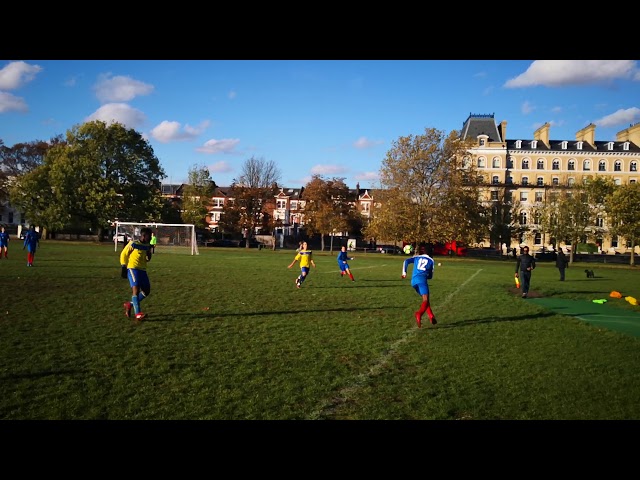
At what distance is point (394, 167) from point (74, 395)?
150 feet

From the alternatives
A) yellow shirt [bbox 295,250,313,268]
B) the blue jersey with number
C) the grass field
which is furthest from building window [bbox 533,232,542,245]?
the blue jersey with number

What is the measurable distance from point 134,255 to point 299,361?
18.0ft

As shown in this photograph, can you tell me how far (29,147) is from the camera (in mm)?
67562

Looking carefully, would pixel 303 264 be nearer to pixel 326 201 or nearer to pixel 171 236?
pixel 171 236

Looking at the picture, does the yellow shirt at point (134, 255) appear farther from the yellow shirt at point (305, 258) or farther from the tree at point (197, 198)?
the tree at point (197, 198)

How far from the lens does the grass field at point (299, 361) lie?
17.1 ft

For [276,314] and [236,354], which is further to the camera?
[276,314]

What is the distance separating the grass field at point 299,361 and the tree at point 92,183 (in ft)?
143

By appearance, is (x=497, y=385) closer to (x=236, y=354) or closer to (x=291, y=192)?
(x=236, y=354)

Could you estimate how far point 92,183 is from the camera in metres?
54.0

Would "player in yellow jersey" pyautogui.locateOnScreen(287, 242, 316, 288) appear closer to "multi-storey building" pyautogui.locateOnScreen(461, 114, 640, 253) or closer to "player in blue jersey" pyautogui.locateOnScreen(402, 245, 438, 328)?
Answer: "player in blue jersey" pyautogui.locateOnScreen(402, 245, 438, 328)

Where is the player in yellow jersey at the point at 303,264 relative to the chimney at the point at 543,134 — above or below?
below

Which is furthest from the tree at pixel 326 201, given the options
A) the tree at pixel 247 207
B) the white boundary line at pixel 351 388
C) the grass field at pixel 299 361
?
the white boundary line at pixel 351 388
